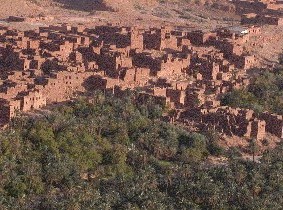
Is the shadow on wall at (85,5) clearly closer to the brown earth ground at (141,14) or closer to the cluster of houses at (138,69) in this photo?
the brown earth ground at (141,14)

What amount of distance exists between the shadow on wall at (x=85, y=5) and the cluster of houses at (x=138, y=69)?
14137 mm

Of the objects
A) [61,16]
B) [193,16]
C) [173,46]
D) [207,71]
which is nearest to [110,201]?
[207,71]

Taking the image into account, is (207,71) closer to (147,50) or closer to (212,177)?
(147,50)

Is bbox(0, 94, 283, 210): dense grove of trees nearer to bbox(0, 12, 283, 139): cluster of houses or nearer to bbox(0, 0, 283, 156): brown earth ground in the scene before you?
bbox(0, 12, 283, 139): cluster of houses

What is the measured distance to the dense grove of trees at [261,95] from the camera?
120 feet

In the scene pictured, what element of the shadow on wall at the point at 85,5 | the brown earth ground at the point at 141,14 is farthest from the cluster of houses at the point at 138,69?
the shadow on wall at the point at 85,5

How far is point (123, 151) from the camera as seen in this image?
29.5 m

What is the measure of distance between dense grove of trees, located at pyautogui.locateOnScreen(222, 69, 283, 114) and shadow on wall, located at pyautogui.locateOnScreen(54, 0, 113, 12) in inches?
850

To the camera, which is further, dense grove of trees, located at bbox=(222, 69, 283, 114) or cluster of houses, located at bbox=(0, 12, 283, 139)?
dense grove of trees, located at bbox=(222, 69, 283, 114)

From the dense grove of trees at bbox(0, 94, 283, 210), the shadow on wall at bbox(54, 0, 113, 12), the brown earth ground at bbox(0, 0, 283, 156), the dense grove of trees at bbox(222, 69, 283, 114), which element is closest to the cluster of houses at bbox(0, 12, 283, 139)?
the dense grove of trees at bbox(222, 69, 283, 114)

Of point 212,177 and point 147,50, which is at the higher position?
point 147,50

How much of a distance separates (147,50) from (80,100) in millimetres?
9637

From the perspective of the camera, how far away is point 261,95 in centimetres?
3862

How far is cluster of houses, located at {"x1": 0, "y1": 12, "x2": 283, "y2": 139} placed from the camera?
1305 inches
